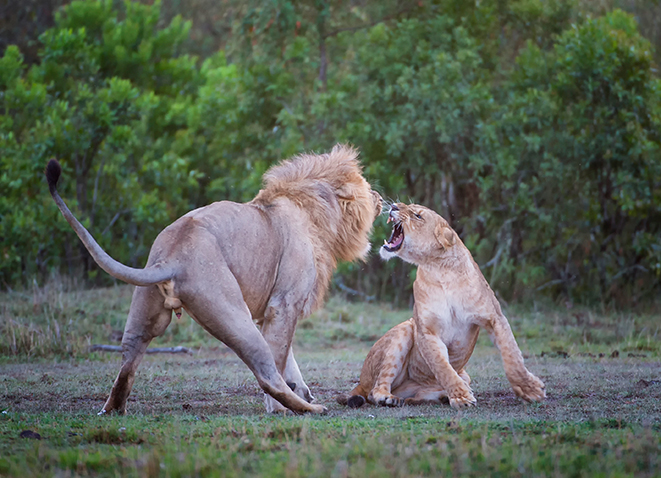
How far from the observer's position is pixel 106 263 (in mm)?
4039

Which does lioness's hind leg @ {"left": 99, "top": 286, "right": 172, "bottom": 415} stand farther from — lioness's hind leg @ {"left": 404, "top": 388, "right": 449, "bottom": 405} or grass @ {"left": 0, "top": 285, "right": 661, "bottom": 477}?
lioness's hind leg @ {"left": 404, "top": 388, "right": 449, "bottom": 405}

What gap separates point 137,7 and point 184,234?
46.5 ft

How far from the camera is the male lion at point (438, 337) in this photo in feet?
15.8

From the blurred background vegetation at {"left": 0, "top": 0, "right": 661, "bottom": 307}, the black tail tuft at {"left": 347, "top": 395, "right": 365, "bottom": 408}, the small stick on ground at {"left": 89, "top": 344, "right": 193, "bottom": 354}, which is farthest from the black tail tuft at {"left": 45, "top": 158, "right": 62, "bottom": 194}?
the blurred background vegetation at {"left": 0, "top": 0, "right": 661, "bottom": 307}

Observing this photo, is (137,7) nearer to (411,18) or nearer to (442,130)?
(411,18)

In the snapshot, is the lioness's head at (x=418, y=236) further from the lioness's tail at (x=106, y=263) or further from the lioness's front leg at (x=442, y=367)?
the lioness's tail at (x=106, y=263)

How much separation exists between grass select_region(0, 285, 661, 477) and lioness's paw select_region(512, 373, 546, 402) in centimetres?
10

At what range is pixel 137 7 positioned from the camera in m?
17.3

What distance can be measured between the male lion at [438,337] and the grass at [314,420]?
0.21 meters

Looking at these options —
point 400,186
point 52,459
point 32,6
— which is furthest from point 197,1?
point 52,459

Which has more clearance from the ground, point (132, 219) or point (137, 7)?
point (137, 7)

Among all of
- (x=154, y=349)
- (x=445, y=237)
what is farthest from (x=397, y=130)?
(x=445, y=237)

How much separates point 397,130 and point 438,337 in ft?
28.6

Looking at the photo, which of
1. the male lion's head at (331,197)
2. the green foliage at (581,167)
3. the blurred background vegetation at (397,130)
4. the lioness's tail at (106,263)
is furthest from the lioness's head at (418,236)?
the green foliage at (581,167)
